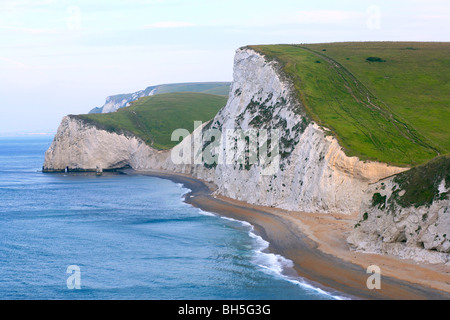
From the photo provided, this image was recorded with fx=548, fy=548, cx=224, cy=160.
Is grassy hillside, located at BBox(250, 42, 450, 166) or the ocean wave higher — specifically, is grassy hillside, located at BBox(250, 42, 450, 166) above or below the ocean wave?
above

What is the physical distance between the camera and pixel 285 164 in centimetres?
7338

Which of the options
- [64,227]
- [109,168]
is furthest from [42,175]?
[64,227]

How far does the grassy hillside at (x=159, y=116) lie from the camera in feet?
460

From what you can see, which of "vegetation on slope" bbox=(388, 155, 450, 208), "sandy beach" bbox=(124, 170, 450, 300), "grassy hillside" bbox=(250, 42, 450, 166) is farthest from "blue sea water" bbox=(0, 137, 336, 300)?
"grassy hillside" bbox=(250, 42, 450, 166)

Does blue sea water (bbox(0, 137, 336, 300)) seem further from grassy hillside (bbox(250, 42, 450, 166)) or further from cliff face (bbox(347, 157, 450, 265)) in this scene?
grassy hillside (bbox(250, 42, 450, 166))

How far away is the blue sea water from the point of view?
4053 centimetres

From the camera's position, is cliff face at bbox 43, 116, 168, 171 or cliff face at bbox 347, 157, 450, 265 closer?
cliff face at bbox 347, 157, 450, 265

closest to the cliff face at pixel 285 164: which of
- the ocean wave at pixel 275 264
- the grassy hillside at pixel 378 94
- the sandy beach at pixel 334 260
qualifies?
the grassy hillside at pixel 378 94

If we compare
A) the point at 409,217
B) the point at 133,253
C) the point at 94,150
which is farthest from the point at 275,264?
the point at 94,150

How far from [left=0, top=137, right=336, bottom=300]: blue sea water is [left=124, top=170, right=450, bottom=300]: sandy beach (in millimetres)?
1850

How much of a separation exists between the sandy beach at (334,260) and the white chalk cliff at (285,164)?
8.57ft

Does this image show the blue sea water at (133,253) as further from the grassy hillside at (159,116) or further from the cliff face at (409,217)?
the grassy hillside at (159,116)

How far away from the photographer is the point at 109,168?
5492 inches

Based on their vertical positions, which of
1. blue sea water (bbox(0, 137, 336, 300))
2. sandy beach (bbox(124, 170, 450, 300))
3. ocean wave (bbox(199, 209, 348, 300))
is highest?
sandy beach (bbox(124, 170, 450, 300))
